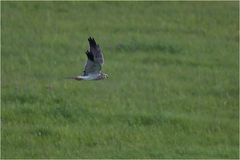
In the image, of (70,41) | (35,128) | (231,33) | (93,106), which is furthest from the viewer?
(231,33)

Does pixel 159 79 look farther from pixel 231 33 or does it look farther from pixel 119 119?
pixel 231 33

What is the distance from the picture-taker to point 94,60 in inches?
226

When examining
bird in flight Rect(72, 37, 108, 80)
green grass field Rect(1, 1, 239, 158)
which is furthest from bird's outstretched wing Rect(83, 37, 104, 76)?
green grass field Rect(1, 1, 239, 158)

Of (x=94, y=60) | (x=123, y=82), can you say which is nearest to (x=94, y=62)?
(x=94, y=60)

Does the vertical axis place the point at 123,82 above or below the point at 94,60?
below

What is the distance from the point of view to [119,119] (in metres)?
11.8

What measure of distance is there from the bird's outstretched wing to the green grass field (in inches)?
187

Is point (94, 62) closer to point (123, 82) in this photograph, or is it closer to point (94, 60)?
point (94, 60)

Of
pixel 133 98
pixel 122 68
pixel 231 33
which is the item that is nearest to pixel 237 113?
pixel 133 98

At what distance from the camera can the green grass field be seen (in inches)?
433

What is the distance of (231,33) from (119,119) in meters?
7.25

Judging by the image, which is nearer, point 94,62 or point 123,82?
point 94,62

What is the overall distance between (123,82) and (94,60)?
8.24 m

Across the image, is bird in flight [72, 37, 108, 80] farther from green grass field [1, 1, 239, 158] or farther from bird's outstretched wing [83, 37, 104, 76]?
green grass field [1, 1, 239, 158]
